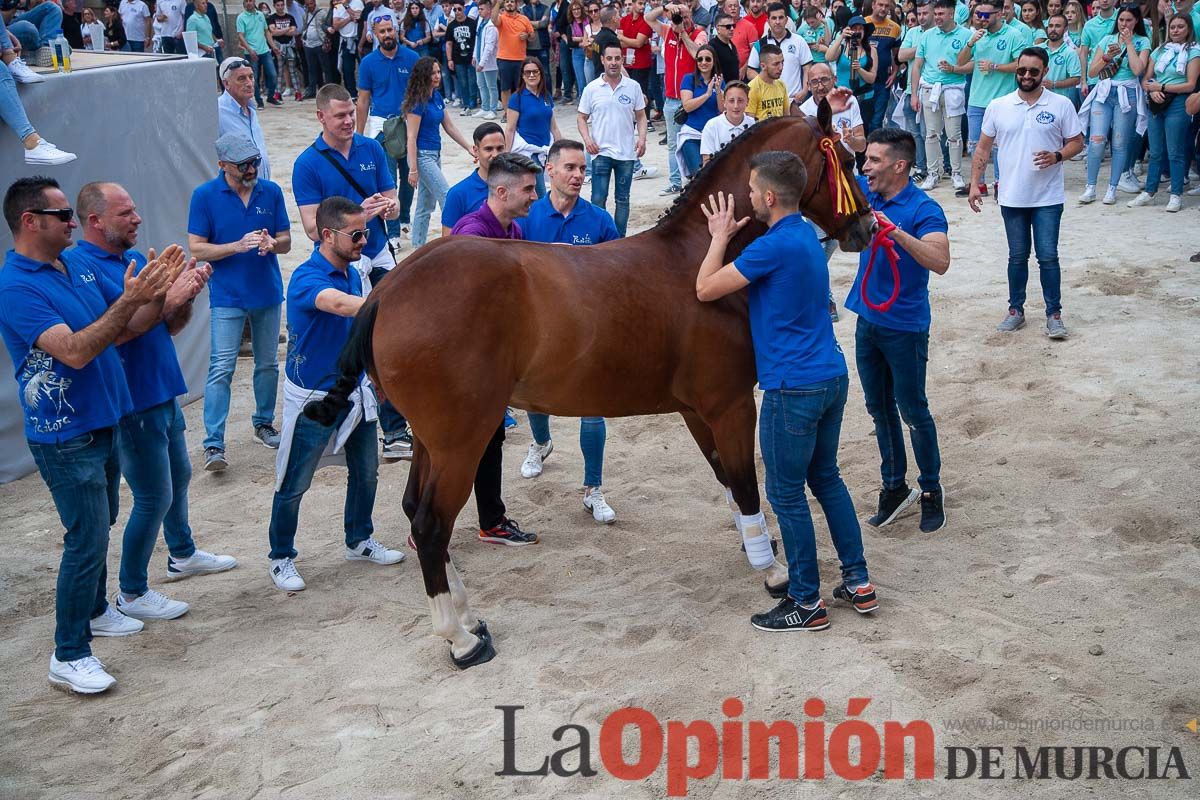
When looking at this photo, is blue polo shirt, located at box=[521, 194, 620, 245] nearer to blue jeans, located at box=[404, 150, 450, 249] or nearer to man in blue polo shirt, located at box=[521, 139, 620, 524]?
man in blue polo shirt, located at box=[521, 139, 620, 524]

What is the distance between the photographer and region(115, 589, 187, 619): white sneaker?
18.2ft

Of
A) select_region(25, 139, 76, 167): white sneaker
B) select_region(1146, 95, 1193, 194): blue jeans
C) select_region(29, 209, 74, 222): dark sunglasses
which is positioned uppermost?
select_region(25, 139, 76, 167): white sneaker

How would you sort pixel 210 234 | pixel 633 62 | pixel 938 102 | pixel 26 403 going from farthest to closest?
pixel 633 62
pixel 938 102
pixel 210 234
pixel 26 403

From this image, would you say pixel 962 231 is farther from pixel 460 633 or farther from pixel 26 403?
pixel 26 403

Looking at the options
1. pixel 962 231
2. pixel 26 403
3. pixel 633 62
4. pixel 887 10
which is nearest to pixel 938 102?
pixel 887 10

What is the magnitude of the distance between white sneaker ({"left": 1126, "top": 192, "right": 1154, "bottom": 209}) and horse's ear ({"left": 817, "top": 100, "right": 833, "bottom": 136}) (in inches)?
321

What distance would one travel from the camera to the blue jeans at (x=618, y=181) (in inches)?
456

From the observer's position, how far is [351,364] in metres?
5.04

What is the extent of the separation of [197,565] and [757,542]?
3148 mm

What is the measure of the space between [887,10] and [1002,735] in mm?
12424

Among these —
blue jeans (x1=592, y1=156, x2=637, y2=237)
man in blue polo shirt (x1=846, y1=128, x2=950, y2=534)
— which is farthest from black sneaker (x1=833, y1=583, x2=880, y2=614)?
blue jeans (x1=592, y1=156, x2=637, y2=237)

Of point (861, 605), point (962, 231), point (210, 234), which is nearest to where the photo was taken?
point (861, 605)

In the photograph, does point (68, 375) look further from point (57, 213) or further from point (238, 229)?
point (238, 229)

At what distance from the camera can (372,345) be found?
4.98m
